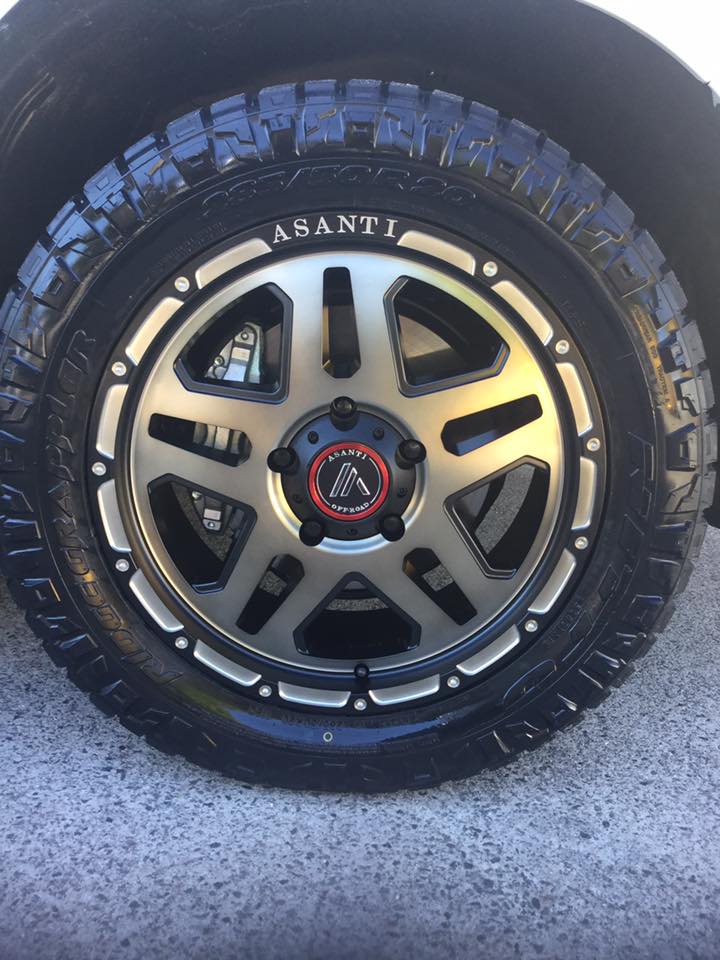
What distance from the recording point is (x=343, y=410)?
1339 millimetres

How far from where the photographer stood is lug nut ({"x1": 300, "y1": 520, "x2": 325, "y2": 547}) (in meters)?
1.39

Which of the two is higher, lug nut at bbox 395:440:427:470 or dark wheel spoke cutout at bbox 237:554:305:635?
lug nut at bbox 395:440:427:470

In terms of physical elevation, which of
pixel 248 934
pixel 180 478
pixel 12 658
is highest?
pixel 180 478

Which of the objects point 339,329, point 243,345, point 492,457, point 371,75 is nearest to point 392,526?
point 492,457

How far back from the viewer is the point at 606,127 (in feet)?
4.44

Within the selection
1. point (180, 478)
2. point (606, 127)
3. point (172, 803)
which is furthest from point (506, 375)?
point (172, 803)

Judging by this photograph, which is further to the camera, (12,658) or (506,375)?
(12,658)

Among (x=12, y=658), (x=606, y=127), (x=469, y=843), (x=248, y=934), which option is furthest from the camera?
(x=12, y=658)

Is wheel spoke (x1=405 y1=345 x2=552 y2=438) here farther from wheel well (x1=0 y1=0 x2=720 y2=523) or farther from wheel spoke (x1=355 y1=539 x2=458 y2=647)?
wheel well (x1=0 y1=0 x2=720 y2=523)

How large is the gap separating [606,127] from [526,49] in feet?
0.65

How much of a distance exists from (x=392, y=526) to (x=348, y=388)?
0.87 feet

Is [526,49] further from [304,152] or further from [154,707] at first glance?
[154,707]

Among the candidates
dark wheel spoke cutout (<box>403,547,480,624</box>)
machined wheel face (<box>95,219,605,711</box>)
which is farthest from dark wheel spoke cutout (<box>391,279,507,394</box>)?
dark wheel spoke cutout (<box>403,547,480,624</box>)

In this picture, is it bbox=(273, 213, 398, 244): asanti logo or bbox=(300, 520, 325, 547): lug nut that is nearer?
bbox=(273, 213, 398, 244): asanti logo
